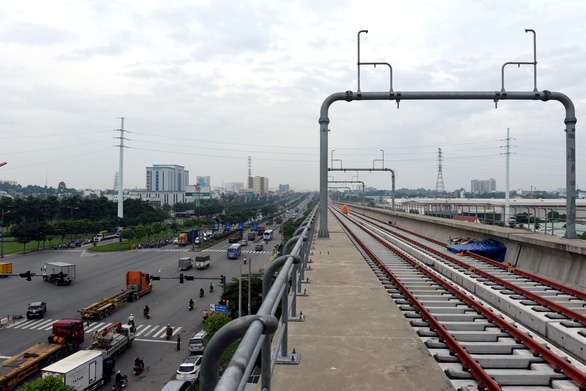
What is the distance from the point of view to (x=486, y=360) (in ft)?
A: 14.8

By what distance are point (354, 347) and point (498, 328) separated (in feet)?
10.2

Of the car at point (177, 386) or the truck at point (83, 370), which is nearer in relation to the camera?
the car at point (177, 386)

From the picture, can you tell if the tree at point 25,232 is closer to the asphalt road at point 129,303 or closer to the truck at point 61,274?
the asphalt road at point 129,303

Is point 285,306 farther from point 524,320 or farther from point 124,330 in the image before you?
point 124,330

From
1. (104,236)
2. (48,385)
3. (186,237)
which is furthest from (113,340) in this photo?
(104,236)

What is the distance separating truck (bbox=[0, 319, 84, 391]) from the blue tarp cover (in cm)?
1939

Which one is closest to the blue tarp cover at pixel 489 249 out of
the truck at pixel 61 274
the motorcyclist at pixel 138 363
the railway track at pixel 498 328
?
the railway track at pixel 498 328

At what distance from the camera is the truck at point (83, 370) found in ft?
42.2

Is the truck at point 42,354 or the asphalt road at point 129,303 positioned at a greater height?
the truck at point 42,354

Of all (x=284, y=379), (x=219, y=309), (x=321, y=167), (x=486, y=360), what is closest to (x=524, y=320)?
(x=486, y=360)

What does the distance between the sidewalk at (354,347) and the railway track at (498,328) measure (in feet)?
1.21

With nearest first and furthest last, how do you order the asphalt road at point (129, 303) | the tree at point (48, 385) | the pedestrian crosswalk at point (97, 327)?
the tree at point (48, 385) → the asphalt road at point (129, 303) → the pedestrian crosswalk at point (97, 327)

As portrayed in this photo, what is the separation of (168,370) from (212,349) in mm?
17180

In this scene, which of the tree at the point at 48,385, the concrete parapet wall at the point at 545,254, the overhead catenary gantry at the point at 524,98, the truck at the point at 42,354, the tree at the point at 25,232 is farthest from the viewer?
the tree at the point at 25,232
